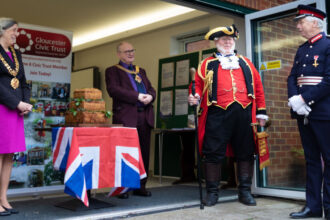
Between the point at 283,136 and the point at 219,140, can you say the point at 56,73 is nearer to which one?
the point at 219,140

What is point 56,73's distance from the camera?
15.3 feet

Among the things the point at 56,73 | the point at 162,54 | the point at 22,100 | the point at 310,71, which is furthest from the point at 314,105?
the point at 162,54

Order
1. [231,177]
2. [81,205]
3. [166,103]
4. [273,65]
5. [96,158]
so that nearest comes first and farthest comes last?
[96,158]
[81,205]
[273,65]
[231,177]
[166,103]

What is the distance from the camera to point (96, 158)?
126 inches

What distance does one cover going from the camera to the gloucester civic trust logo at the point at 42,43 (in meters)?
4.48

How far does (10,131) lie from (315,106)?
2.43 metres

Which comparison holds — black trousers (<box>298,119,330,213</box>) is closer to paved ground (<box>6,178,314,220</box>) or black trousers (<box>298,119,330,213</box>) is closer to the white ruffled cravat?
paved ground (<box>6,178,314,220</box>)

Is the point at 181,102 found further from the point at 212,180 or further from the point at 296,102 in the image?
the point at 296,102

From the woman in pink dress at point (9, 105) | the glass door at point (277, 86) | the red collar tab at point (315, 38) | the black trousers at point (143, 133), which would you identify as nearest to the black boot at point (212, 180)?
the glass door at point (277, 86)

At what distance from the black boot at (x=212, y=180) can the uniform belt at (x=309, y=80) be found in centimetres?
108

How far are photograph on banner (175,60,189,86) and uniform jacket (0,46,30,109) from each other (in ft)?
A: 10.5

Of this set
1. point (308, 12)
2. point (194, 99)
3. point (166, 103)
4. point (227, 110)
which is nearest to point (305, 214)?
point (227, 110)

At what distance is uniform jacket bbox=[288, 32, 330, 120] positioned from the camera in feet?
9.83

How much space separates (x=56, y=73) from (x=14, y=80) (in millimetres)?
1376
